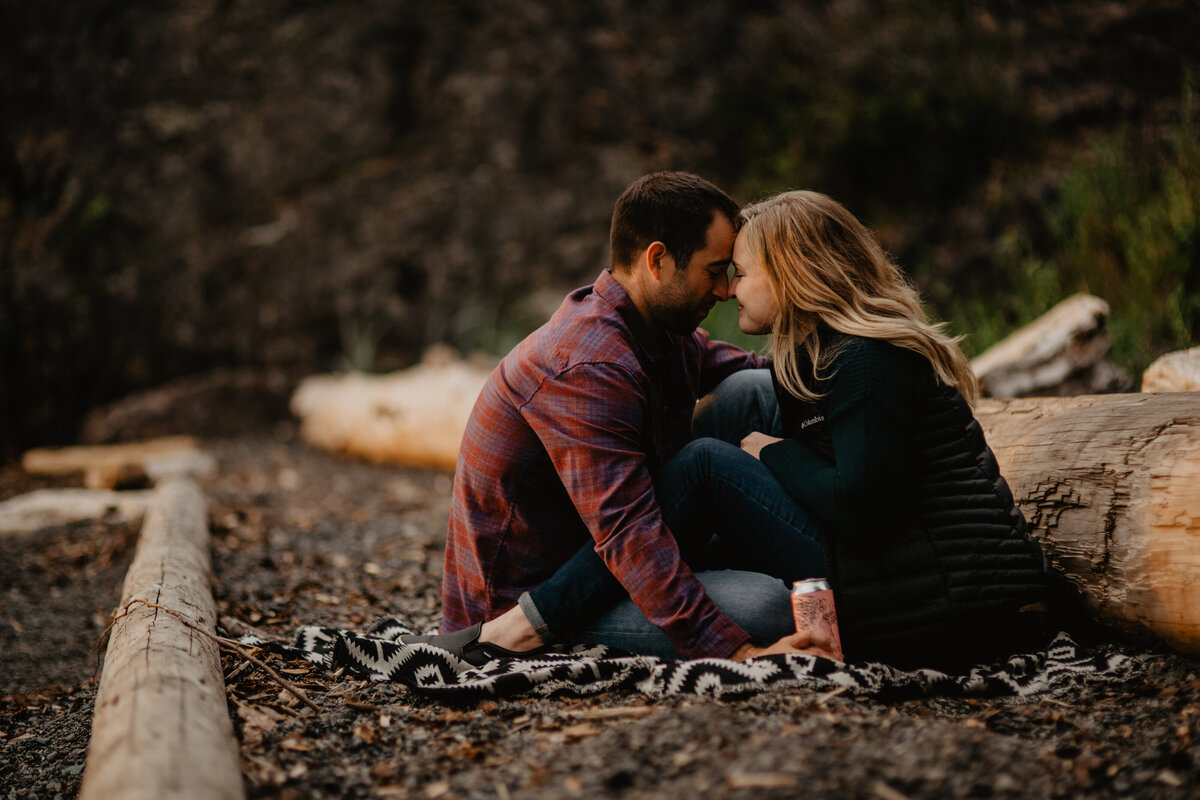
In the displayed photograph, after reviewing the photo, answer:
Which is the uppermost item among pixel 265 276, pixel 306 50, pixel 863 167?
pixel 306 50

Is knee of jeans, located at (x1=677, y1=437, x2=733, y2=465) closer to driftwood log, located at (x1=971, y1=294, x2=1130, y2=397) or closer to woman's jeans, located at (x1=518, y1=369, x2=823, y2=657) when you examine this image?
woman's jeans, located at (x1=518, y1=369, x2=823, y2=657)

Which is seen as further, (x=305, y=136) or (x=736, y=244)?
(x=305, y=136)

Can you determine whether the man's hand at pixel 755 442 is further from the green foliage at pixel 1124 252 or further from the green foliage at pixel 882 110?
the green foliage at pixel 882 110

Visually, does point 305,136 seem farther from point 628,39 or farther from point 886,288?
point 886,288

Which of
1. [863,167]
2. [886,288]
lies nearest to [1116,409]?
[886,288]

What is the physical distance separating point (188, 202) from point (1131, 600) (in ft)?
25.3

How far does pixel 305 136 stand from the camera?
7.79 meters

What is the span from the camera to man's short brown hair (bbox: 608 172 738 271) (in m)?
2.22

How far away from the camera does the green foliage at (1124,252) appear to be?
4.25 m

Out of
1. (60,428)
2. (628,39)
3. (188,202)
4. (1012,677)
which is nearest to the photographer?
(1012,677)

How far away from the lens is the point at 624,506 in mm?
2070

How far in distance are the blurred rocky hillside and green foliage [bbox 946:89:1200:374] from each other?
0.38 meters

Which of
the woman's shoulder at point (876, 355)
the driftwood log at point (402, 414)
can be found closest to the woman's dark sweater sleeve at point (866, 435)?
the woman's shoulder at point (876, 355)

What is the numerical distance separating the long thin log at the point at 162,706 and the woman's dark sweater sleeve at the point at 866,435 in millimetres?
1414
